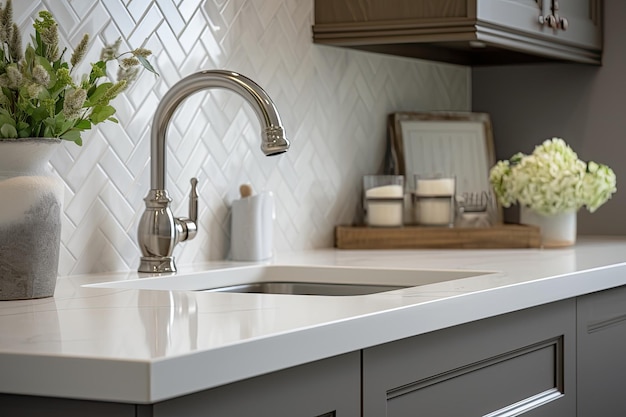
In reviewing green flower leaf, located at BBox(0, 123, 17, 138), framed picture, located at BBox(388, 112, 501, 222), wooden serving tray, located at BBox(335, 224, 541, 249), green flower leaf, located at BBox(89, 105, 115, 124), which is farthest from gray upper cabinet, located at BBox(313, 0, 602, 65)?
green flower leaf, located at BBox(0, 123, 17, 138)

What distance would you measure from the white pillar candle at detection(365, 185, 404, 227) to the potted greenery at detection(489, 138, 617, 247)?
297 mm

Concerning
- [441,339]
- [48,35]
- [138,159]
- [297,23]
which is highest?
[297,23]

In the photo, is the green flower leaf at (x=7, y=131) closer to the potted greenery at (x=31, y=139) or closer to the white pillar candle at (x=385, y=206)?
the potted greenery at (x=31, y=139)

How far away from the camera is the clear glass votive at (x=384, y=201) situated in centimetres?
260

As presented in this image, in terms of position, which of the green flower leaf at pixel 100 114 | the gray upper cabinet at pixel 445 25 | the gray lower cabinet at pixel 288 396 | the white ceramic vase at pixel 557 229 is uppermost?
the gray upper cabinet at pixel 445 25

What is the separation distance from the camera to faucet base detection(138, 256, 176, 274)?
188 centimetres

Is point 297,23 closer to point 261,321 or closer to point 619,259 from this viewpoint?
point 619,259

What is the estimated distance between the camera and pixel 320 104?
2.55 meters

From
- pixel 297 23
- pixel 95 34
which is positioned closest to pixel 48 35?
pixel 95 34

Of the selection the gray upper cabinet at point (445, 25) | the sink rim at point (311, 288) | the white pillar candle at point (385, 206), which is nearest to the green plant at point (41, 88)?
the sink rim at point (311, 288)

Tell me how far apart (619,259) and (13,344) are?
1454 millimetres

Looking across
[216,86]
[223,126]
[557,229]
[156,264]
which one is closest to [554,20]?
[557,229]

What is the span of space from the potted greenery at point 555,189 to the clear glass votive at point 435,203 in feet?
0.50

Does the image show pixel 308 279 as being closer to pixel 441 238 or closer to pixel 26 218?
pixel 441 238
